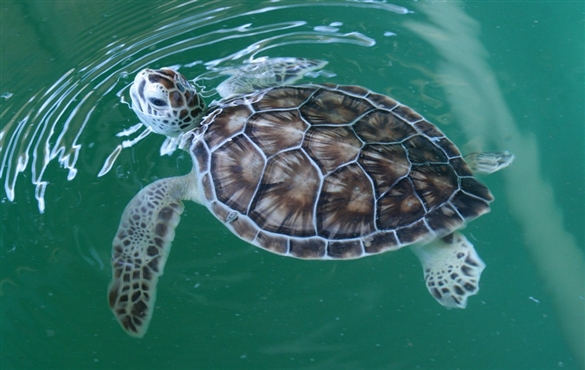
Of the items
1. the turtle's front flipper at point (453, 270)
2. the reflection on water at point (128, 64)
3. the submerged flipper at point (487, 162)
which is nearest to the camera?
the turtle's front flipper at point (453, 270)

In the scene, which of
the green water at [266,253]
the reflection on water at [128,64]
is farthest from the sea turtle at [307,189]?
the reflection on water at [128,64]

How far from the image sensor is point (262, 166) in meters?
2.06

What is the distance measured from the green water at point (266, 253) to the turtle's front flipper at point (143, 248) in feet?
0.44

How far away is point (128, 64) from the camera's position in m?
2.97

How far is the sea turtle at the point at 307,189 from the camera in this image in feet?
6.52

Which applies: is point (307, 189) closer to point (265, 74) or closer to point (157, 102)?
point (157, 102)

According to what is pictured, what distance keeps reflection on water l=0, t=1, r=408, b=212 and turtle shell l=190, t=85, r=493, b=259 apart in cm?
63

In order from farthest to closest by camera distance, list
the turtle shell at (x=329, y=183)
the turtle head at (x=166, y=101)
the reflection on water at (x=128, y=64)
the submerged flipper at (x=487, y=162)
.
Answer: the reflection on water at (x=128, y=64), the submerged flipper at (x=487, y=162), the turtle head at (x=166, y=101), the turtle shell at (x=329, y=183)

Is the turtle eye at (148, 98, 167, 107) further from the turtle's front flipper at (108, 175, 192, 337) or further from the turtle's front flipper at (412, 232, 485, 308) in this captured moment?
the turtle's front flipper at (412, 232, 485, 308)

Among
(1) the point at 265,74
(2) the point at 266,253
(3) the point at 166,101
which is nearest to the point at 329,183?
(2) the point at 266,253

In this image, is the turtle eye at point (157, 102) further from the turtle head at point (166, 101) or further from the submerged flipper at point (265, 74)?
the submerged flipper at point (265, 74)

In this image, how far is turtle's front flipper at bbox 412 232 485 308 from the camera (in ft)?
6.88

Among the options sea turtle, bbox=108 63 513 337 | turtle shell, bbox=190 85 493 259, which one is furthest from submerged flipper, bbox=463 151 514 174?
turtle shell, bbox=190 85 493 259

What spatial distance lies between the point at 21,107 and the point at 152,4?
112 cm
